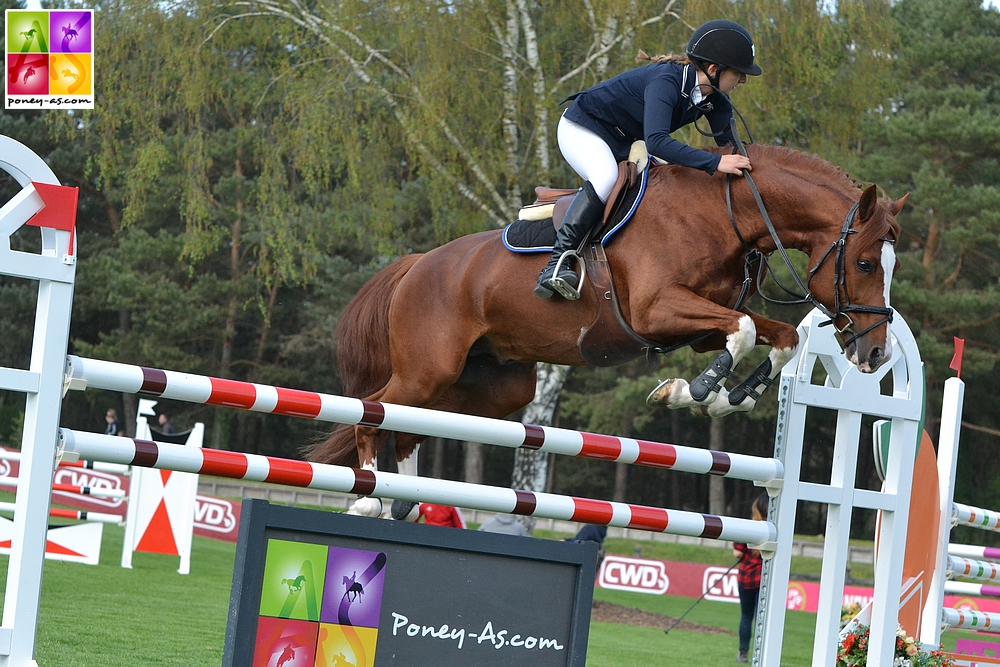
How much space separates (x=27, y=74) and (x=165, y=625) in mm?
3931

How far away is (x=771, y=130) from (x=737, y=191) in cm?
702

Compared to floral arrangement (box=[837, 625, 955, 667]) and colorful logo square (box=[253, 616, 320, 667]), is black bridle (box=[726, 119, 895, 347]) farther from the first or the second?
colorful logo square (box=[253, 616, 320, 667])

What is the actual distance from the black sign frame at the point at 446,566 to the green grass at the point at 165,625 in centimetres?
232

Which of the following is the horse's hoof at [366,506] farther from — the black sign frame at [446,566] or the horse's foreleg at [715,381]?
the black sign frame at [446,566]

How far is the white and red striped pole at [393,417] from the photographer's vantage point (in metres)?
2.71

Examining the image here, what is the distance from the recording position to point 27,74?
7.38m

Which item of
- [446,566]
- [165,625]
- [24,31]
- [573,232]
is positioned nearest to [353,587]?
[446,566]

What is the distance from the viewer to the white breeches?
4078mm

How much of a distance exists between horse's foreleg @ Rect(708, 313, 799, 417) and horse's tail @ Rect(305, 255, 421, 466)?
1652 mm

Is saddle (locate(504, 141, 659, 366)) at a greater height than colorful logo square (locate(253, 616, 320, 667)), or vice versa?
saddle (locate(504, 141, 659, 366))

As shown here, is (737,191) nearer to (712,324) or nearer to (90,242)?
(712,324)

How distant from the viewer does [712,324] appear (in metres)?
3.76

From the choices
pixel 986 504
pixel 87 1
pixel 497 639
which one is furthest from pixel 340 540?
pixel 986 504

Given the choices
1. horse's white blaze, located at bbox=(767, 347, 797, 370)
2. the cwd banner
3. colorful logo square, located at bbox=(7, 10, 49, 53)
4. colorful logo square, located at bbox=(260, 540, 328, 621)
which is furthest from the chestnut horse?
colorful logo square, located at bbox=(7, 10, 49, 53)
